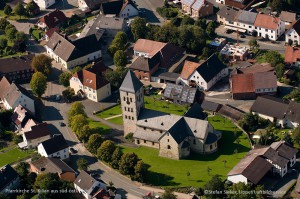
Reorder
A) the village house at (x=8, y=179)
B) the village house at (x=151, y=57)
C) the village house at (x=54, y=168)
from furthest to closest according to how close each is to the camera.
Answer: the village house at (x=151, y=57)
the village house at (x=54, y=168)
the village house at (x=8, y=179)

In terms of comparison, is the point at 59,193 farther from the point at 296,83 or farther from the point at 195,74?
the point at 296,83

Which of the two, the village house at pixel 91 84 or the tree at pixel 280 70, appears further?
the village house at pixel 91 84

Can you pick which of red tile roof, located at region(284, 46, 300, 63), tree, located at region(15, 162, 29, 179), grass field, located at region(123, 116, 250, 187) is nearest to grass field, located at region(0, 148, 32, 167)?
tree, located at region(15, 162, 29, 179)

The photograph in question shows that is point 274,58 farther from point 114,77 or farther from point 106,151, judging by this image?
point 106,151

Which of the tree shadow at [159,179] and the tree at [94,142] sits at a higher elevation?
the tree at [94,142]

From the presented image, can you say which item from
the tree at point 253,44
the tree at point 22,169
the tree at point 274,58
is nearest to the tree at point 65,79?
the tree at point 22,169

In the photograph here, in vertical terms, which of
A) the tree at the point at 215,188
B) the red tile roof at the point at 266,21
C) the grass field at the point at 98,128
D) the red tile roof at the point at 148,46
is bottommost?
the grass field at the point at 98,128

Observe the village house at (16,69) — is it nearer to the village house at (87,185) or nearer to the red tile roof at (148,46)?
the red tile roof at (148,46)

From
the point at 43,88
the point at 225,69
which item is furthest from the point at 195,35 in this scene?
the point at 43,88

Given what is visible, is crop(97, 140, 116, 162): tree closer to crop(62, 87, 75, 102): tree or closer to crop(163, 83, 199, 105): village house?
crop(163, 83, 199, 105): village house
